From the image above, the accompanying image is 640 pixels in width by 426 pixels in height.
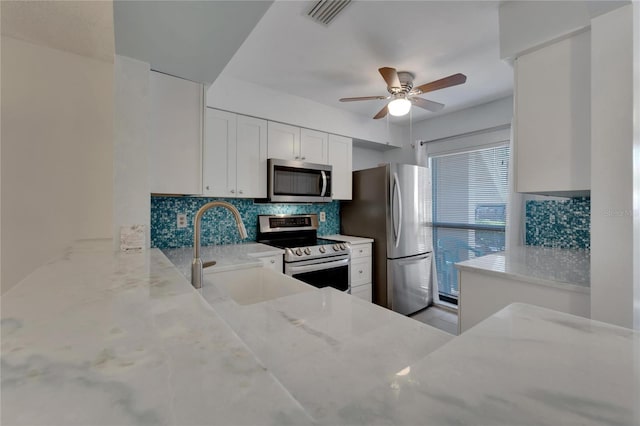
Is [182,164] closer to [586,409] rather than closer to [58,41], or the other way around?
[58,41]

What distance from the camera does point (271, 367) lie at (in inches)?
24.0

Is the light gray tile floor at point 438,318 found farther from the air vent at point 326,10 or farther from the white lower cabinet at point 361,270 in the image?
the air vent at point 326,10

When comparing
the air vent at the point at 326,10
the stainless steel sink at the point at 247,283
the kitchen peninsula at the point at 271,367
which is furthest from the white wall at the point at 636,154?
the stainless steel sink at the point at 247,283

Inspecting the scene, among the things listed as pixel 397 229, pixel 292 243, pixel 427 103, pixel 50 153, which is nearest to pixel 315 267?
pixel 292 243

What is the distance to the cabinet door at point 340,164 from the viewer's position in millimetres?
3385

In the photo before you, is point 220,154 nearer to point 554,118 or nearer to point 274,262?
point 274,262

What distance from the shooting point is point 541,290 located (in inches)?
56.6

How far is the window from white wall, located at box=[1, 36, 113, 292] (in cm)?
368

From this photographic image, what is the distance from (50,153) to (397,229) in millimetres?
3095

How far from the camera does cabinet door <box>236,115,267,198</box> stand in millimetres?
2689

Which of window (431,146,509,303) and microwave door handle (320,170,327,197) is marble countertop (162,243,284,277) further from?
window (431,146,509,303)

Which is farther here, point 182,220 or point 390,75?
point 182,220

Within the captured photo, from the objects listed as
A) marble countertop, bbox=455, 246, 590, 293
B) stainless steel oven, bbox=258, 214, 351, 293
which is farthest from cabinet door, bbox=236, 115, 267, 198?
marble countertop, bbox=455, 246, 590, 293

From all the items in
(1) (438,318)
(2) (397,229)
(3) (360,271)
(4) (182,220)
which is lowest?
(1) (438,318)
